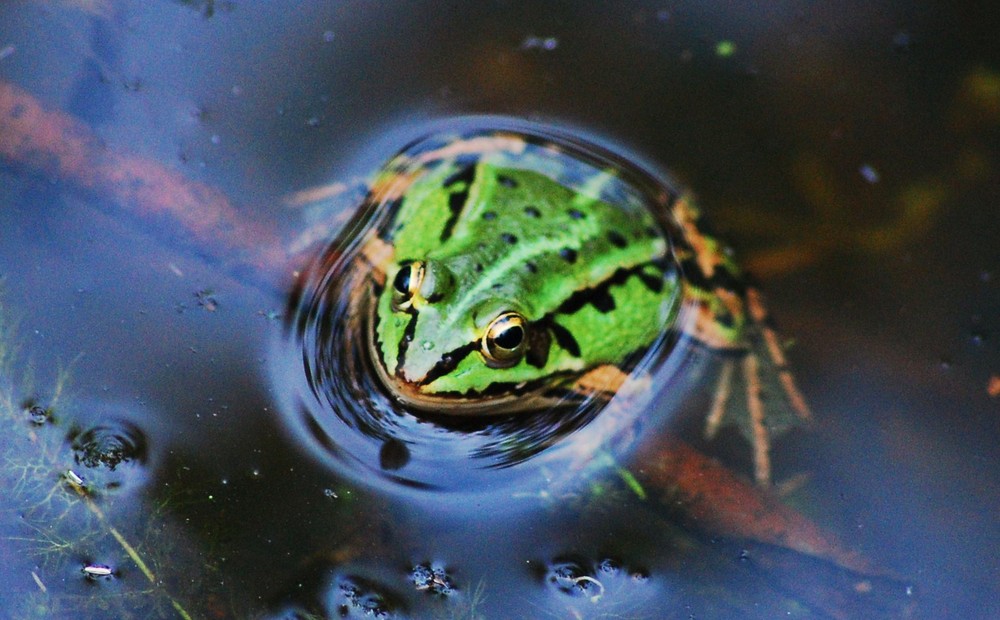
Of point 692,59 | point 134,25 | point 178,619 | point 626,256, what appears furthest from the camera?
Result: point 692,59

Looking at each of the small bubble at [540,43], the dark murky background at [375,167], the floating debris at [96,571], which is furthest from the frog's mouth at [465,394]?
the small bubble at [540,43]

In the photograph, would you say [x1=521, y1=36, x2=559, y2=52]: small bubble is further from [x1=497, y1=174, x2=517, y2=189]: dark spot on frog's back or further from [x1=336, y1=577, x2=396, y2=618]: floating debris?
[x1=336, y1=577, x2=396, y2=618]: floating debris

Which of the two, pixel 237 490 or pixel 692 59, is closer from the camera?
pixel 237 490

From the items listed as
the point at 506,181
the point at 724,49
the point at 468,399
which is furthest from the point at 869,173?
the point at 468,399

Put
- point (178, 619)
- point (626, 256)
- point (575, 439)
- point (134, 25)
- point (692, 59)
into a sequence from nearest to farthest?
1. point (178, 619)
2. point (575, 439)
3. point (626, 256)
4. point (134, 25)
5. point (692, 59)

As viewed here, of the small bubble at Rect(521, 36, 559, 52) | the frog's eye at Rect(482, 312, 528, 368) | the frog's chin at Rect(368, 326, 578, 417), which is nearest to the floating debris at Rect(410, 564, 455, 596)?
the frog's chin at Rect(368, 326, 578, 417)

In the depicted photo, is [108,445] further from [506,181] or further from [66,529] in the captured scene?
[506,181]

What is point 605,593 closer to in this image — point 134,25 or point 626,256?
point 626,256

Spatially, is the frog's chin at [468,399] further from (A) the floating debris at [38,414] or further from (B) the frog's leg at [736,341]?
(A) the floating debris at [38,414]

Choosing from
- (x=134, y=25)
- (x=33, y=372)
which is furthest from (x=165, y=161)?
(x=33, y=372)
